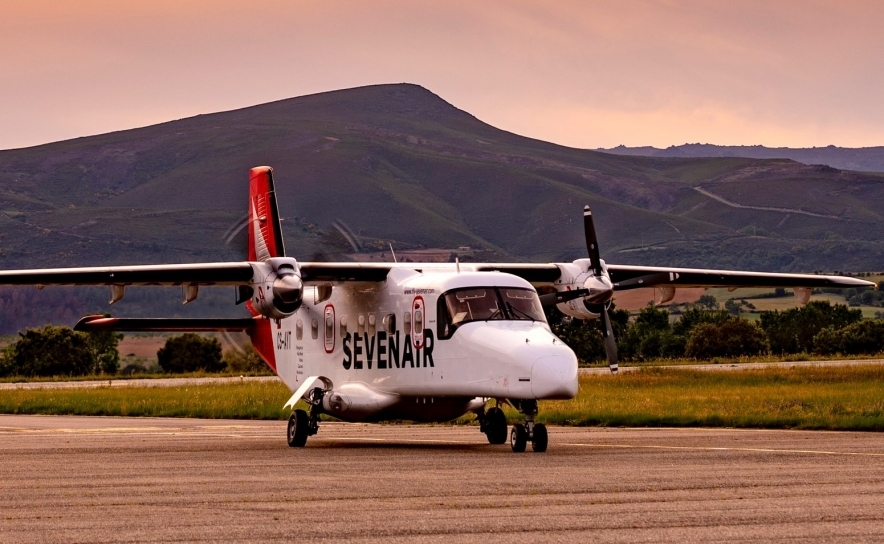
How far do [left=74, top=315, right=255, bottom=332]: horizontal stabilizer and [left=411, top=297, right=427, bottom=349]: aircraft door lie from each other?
629cm

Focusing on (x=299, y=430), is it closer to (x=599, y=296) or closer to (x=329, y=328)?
(x=329, y=328)

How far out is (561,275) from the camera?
87.6 ft

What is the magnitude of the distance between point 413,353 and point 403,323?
804 mm

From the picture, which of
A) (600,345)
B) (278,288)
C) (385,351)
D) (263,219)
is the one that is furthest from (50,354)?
(385,351)

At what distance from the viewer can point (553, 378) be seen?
63.3 ft

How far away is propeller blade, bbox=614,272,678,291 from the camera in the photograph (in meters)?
25.8

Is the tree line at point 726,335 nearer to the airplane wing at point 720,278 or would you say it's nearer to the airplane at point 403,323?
the airplane wing at point 720,278

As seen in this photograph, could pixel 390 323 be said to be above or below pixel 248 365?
above

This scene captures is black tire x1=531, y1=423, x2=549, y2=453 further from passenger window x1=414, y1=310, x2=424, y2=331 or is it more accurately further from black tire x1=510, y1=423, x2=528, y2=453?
passenger window x1=414, y1=310, x2=424, y2=331

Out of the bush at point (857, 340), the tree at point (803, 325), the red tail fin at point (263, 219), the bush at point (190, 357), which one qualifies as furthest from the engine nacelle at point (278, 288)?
the tree at point (803, 325)

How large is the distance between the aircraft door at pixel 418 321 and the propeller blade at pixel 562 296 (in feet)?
8.70

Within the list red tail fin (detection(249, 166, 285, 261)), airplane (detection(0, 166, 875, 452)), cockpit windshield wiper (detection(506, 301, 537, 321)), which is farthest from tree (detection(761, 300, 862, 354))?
cockpit windshield wiper (detection(506, 301, 537, 321))

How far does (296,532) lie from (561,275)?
52.9 ft

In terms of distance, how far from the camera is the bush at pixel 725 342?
71.6 metres
